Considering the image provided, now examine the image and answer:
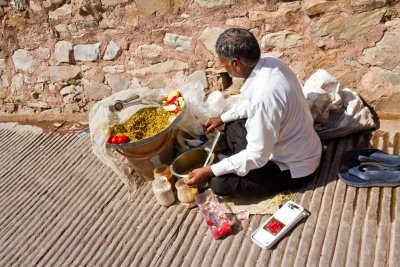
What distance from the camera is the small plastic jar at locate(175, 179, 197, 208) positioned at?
2.65 meters

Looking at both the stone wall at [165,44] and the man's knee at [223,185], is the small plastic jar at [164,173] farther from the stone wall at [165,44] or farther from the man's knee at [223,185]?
the stone wall at [165,44]

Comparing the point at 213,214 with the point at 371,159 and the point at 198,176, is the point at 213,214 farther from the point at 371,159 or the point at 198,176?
the point at 371,159

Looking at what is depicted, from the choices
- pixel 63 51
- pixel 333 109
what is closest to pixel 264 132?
pixel 333 109

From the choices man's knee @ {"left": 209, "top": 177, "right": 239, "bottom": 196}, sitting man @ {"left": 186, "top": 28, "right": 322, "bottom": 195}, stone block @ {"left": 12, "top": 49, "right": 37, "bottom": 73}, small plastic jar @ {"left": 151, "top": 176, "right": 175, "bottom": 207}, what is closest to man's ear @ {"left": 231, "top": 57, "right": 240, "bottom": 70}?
sitting man @ {"left": 186, "top": 28, "right": 322, "bottom": 195}

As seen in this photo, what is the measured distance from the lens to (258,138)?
2174mm

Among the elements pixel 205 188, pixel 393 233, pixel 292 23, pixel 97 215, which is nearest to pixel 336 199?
pixel 393 233

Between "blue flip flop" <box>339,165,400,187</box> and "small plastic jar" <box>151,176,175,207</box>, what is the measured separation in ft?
3.74

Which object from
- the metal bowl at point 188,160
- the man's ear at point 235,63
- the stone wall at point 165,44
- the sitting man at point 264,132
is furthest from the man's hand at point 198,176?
the stone wall at point 165,44

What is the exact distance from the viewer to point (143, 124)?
9.66ft

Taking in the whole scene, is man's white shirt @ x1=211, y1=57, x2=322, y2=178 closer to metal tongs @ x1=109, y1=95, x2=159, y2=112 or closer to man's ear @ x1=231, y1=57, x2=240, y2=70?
man's ear @ x1=231, y1=57, x2=240, y2=70

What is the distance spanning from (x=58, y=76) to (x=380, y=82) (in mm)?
3150

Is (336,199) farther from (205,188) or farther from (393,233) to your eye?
(205,188)

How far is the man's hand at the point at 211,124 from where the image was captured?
2943mm

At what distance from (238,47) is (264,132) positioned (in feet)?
1.59
